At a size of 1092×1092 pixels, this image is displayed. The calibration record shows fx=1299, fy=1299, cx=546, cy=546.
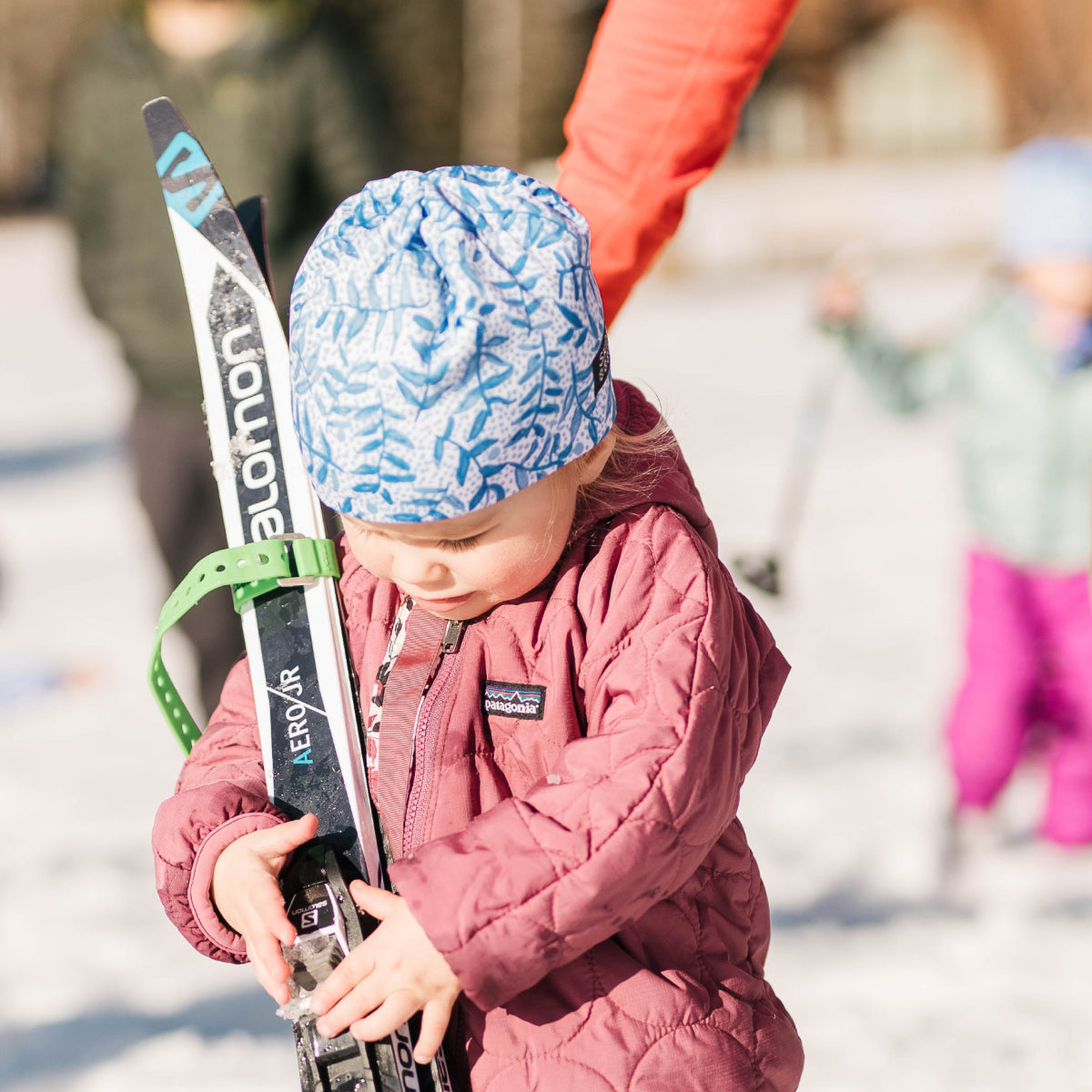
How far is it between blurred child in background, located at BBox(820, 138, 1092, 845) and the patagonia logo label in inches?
96.7

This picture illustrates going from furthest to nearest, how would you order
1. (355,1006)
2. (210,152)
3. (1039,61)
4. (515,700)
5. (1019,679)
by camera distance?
(1039,61), (1019,679), (210,152), (515,700), (355,1006)

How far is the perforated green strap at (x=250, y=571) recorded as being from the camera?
1471 mm

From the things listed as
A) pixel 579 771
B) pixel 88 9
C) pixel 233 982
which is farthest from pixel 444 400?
pixel 88 9

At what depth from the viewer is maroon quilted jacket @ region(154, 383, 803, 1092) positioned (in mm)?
1194

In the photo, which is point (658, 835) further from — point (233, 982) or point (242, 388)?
point (233, 982)

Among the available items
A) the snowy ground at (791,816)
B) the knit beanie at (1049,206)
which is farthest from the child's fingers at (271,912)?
the knit beanie at (1049,206)

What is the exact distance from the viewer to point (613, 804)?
120 centimetres

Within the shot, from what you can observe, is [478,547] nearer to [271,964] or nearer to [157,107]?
[271,964]

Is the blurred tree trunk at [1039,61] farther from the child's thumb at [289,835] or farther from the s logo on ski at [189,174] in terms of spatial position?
the child's thumb at [289,835]

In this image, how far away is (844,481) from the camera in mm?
6723

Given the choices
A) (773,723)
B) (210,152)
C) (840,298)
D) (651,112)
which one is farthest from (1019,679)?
(210,152)

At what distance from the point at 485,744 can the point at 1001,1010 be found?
76.0 inches

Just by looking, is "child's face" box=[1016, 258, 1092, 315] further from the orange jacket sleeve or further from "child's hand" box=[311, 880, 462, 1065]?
"child's hand" box=[311, 880, 462, 1065]

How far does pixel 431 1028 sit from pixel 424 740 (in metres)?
0.29
